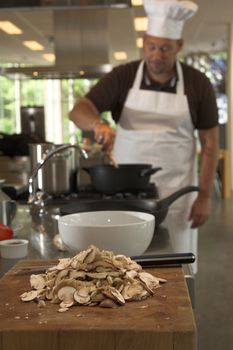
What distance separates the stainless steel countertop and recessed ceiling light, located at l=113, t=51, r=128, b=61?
341 inches

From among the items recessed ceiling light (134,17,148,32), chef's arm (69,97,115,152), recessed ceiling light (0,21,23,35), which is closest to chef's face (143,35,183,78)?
chef's arm (69,97,115,152)

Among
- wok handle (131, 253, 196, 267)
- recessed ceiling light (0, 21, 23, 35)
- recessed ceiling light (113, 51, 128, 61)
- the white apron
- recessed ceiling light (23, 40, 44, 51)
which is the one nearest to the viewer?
wok handle (131, 253, 196, 267)

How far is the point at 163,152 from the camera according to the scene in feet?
7.89

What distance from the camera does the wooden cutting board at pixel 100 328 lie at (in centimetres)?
67

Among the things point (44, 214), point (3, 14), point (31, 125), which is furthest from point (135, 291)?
point (31, 125)

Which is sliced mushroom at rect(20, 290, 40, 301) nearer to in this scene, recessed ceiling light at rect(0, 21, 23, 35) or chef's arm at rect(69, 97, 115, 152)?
chef's arm at rect(69, 97, 115, 152)

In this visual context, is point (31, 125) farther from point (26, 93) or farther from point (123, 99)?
point (123, 99)

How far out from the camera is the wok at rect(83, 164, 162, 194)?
203 cm

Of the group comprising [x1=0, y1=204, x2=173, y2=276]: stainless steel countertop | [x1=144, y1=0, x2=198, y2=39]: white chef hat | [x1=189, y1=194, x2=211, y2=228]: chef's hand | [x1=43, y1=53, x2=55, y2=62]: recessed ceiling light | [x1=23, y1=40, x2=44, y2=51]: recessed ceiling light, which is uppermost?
[x1=23, y1=40, x2=44, y2=51]: recessed ceiling light

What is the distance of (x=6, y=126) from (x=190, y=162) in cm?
474

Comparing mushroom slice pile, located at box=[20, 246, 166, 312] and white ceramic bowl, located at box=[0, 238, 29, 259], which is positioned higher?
mushroom slice pile, located at box=[20, 246, 166, 312]

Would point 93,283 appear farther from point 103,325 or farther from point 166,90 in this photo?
point 166,90

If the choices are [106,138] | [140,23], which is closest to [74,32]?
[140,23]

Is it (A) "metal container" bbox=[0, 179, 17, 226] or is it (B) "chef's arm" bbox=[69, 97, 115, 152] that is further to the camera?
(B) "chef's arm" bbox=[69, 97, 115, 152]
